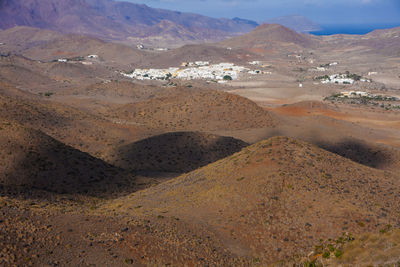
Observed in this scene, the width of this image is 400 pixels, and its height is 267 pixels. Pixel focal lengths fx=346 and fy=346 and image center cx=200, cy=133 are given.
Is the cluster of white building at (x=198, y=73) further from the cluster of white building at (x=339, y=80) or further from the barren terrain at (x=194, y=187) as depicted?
the barren terrain at (x=194, y=187)

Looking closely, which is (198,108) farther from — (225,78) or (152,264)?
(225,78)

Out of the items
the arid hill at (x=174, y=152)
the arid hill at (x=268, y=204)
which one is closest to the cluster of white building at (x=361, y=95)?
the arid hill at (x=174, y=152)

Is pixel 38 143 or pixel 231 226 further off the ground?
pixel 38 143

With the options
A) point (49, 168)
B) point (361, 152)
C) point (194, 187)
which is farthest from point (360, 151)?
point (49, 168)

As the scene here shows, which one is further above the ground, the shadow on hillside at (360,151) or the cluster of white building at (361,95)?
the cluster of white building at (361,95)

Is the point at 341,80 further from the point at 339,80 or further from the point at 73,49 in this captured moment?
the point at 73,49

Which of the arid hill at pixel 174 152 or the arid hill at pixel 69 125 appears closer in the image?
the arid hill at pixel 174 152

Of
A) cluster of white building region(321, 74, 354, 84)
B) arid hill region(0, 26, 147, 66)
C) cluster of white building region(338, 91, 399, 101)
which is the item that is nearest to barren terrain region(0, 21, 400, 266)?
cluster of white building region(338, 91, 399, 101)

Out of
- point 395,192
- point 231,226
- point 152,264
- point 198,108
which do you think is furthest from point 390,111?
point 152,264
